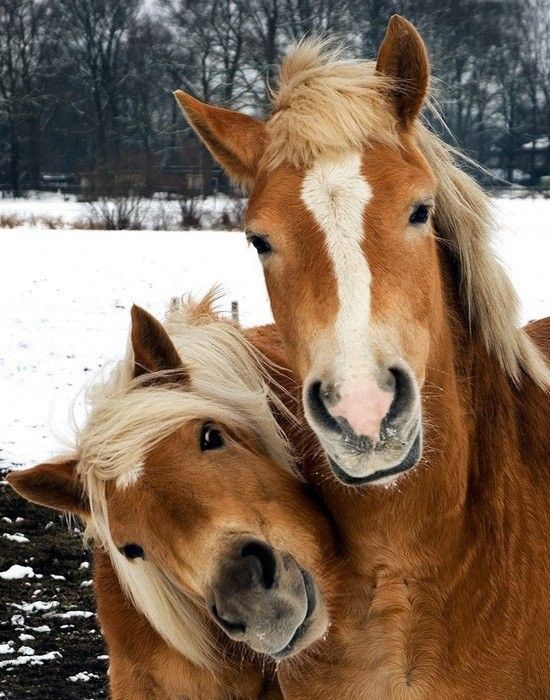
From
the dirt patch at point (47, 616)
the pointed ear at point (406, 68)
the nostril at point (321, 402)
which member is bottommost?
the dirt patch at point (47, 616)

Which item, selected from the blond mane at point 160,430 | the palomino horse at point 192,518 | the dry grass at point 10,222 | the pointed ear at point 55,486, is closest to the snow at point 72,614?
the palomino horse at point 192,518

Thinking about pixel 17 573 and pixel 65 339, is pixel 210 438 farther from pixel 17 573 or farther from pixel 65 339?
pixel 65 339

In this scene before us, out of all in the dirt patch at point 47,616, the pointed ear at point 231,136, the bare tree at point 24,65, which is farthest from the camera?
the bare tree at point 24,65

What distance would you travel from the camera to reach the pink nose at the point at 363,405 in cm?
216

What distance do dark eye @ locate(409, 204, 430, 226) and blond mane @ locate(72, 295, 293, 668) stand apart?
3.51ft

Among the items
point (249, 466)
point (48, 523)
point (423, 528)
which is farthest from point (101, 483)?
point (48, 523)

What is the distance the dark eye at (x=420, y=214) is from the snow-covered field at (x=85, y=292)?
5.30 meters

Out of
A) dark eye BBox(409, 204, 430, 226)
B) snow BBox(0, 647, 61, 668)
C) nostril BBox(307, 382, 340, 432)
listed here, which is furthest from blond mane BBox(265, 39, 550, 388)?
snow BBox(0, 647, 61, 668)

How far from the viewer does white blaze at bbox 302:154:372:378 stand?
225 cm

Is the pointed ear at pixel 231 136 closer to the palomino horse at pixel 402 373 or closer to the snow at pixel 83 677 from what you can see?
the palomino horse at pixel 402 373

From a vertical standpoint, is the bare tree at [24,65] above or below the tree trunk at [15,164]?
above

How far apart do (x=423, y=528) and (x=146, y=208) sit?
20.3m

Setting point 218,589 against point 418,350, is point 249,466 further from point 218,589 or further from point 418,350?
point 418,350

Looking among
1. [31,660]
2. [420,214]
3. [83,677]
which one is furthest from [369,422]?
[31,660]
